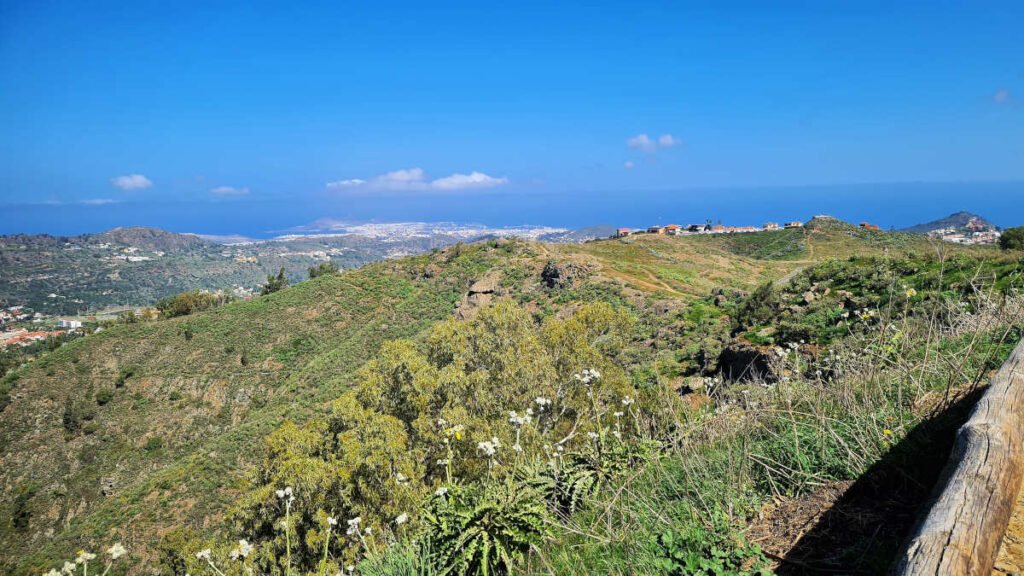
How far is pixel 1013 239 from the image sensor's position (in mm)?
22578

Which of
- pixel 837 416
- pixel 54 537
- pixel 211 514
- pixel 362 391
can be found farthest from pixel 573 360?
pixel 54 537

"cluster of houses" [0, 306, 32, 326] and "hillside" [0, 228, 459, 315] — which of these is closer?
"cluster of houses" [0, 306, 32, 326]

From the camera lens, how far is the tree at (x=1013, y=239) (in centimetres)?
2208

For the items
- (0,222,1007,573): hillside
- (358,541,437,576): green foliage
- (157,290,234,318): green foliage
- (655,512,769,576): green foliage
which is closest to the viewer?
(655,512,769,576): green foliage

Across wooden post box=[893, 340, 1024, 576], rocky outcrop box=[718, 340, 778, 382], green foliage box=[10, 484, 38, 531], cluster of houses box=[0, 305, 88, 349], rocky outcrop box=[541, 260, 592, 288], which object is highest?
wooden post box=[893, 340, 1024, 576]

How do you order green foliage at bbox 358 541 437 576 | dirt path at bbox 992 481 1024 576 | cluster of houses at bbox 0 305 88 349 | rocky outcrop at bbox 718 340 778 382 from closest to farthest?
1. dirt path at bbox 992 481 1024 576
2. green foliage at bbox 358 541 437 576
3. rocky outcrop at bbox 718 340 778 382
4. cluster of houses at bbox 0 305 88 349

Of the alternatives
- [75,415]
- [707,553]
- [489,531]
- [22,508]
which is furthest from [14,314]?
[707,553]

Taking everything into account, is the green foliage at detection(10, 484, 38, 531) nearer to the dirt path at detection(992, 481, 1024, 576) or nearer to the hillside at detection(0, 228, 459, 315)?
the dirt path at detection(992, 481, 1024, 576)

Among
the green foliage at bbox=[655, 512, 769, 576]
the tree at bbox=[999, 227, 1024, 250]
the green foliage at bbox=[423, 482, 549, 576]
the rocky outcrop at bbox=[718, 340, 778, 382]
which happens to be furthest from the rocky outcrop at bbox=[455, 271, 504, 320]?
the green foliage at bbox=[655, 512, 769, 576]

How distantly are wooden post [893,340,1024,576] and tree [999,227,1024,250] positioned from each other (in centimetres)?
2851

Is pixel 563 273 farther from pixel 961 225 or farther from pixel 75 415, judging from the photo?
pixel 961 225

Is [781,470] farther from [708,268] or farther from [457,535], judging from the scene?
[708,268]

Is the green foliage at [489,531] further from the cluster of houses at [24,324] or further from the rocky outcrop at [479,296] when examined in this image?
the cluster of houses at [24,324]

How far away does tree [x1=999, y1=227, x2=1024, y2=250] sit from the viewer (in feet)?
72.4
